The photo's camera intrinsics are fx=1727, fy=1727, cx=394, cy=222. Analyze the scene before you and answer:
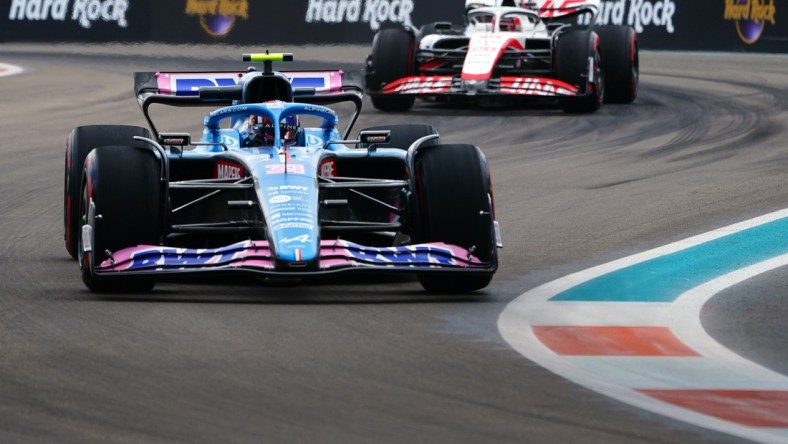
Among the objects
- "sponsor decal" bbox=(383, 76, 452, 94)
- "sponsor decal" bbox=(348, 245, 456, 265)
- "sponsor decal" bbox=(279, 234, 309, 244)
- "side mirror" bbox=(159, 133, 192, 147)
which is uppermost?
"side mirror" bbox=(159, 133, 192, 147)

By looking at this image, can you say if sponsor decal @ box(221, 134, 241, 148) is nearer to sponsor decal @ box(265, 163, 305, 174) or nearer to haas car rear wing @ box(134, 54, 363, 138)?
haas car rear wing @ box(134, 54, 363, 138)

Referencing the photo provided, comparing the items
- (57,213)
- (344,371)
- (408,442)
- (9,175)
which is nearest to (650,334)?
(344,371)

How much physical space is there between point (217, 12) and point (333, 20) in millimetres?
2142

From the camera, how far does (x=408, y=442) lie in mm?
6094

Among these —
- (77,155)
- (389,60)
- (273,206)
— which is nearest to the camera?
(273,206)

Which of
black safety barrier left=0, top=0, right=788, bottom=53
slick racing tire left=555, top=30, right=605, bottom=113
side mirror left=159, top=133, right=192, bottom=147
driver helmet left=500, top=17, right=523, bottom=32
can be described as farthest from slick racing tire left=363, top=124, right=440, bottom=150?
black safety barrier left=0, top=0, right=788, bottom=53

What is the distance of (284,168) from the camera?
31.9 feet

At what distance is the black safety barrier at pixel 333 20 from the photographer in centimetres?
3106

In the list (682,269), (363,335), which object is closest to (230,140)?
(682,269)

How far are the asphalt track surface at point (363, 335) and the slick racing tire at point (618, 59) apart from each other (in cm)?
484

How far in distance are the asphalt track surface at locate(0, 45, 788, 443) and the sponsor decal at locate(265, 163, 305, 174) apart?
0.65m

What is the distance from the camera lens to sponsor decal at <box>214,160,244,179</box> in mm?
10195

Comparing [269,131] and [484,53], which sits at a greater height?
[269,131]

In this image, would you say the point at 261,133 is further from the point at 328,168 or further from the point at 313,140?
the point at 328,168
